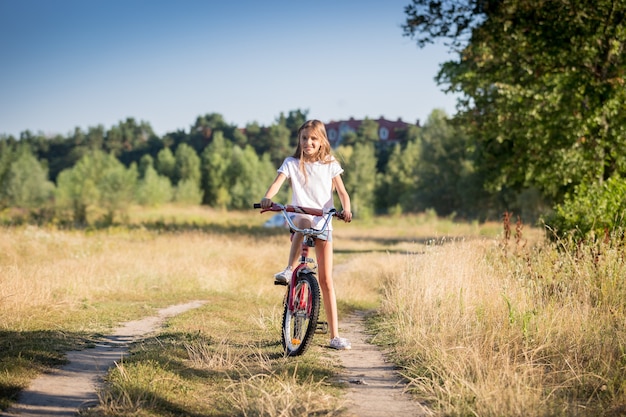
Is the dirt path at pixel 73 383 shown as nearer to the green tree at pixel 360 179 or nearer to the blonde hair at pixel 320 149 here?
the blonde hair at pixel 320 149

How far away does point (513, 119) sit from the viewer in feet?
67.4

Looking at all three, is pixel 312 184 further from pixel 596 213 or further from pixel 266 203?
pixel 596 213

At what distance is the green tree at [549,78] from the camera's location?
634 inches

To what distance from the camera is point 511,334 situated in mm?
5863

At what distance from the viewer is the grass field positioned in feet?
14.3

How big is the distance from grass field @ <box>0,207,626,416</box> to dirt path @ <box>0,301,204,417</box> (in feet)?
0.42

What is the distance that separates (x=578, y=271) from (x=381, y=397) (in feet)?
12.3

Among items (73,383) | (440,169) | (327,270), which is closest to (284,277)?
(327,270)

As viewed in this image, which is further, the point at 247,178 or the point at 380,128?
the point at 380,128

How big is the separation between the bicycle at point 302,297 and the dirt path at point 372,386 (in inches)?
19.9

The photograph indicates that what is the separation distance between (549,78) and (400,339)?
46.7 feet

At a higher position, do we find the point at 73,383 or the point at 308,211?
the point at 308,211

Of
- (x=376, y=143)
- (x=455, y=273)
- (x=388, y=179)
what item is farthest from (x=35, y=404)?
(x=376, y=143)

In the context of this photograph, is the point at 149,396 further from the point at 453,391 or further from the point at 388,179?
the point at 388,179
